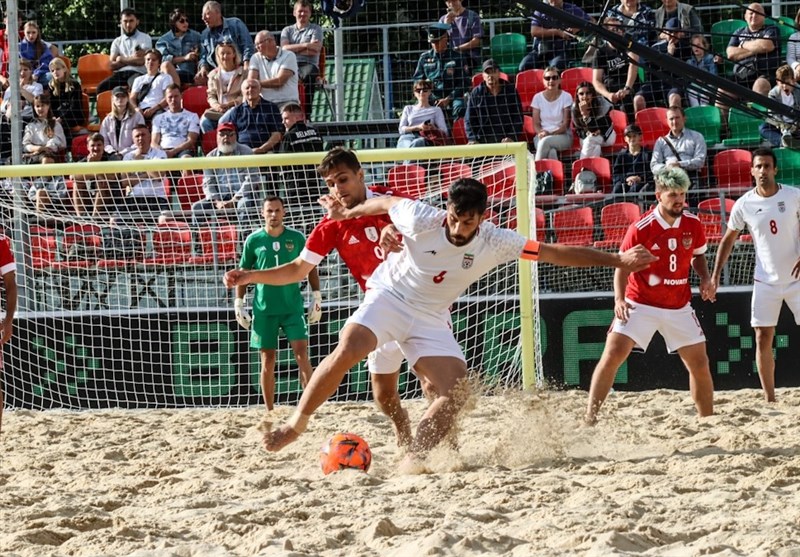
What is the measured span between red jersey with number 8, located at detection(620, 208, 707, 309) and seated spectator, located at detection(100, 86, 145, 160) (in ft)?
23.6

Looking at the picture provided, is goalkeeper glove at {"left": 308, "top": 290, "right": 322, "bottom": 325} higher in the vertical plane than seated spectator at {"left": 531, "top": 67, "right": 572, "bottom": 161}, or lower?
lower

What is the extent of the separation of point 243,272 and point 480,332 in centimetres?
455

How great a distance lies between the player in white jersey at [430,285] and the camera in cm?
617

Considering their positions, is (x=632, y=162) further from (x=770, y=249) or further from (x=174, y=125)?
(x=174, y=125)

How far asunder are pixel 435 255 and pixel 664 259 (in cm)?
243

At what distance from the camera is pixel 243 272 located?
6.58 meters

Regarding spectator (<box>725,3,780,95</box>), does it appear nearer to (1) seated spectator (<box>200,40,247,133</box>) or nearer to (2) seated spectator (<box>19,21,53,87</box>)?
(1) seated spectator (<box>200,40,247,133</box>)

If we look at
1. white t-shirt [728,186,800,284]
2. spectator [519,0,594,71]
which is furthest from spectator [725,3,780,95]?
white t-shirt [728,186,800,284]

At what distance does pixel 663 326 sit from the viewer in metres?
8.14

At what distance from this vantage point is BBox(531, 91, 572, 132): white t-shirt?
13195 millimetres

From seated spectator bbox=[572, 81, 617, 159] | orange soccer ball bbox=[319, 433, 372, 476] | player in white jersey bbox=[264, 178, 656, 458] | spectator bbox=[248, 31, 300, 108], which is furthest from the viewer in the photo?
spectator bbox=[248, 31, 300, 108]

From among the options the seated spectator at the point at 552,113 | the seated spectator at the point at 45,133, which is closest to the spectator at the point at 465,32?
the seated spectator at the point at 552,113

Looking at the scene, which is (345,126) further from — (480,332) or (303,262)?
(303,262)

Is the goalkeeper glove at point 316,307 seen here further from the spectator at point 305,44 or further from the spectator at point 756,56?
the spectator at point 756,56
